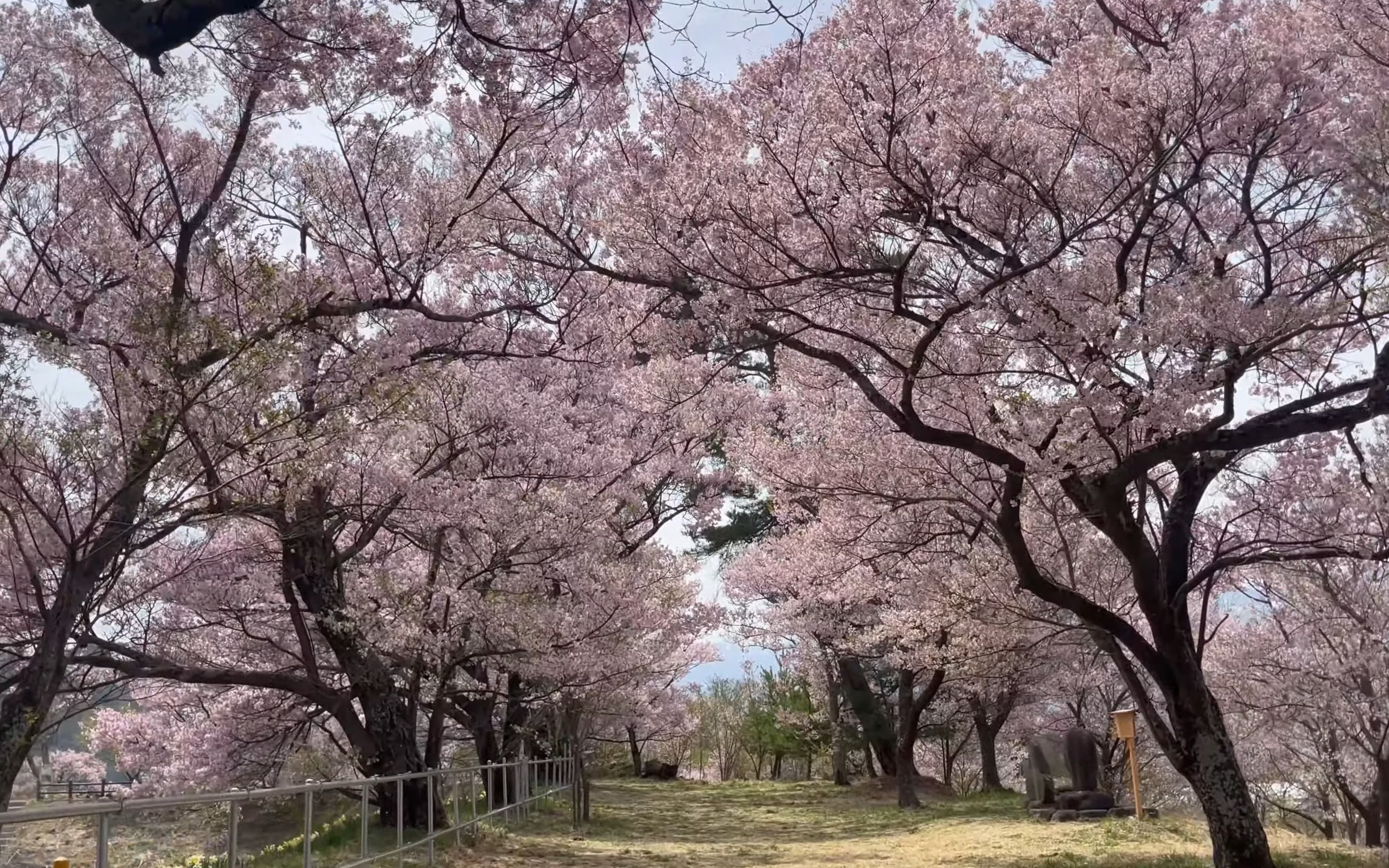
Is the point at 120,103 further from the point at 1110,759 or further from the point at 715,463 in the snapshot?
the point at 1110,759

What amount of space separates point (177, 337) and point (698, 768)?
1402 inches

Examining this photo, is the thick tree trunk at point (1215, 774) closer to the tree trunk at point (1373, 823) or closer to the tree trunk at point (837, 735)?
the tree trunk at point (1373, 823)

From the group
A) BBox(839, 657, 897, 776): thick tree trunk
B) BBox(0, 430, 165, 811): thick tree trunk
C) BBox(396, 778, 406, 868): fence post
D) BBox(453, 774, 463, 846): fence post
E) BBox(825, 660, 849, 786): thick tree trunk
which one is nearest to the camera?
BBox(0, 430, 165, 811): thick tree trunk

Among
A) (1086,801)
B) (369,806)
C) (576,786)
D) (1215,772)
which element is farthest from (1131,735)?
(369,806)

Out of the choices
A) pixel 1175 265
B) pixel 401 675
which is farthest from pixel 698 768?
pixel 1175 265

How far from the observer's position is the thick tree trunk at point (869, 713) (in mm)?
22156

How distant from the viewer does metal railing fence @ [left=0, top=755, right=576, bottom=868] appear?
190 inches

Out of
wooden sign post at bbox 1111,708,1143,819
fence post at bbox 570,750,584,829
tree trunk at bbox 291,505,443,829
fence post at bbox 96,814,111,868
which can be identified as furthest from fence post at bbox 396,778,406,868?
wooden sign post at bbox 1111,708,1143,819

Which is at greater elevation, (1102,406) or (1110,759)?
(1102,406)

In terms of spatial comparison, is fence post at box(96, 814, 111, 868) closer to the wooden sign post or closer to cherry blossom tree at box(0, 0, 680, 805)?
cherry blossom tree at box(0, 0, 680, 805)

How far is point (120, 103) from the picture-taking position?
9.70 meters

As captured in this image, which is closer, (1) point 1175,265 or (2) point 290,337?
(2) point 290,337

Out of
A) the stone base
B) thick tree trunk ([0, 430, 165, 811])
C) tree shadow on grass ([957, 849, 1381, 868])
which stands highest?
thick tree trunk ([0, 430, 165, 811])

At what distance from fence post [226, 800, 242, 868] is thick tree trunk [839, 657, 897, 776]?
17.1 m
